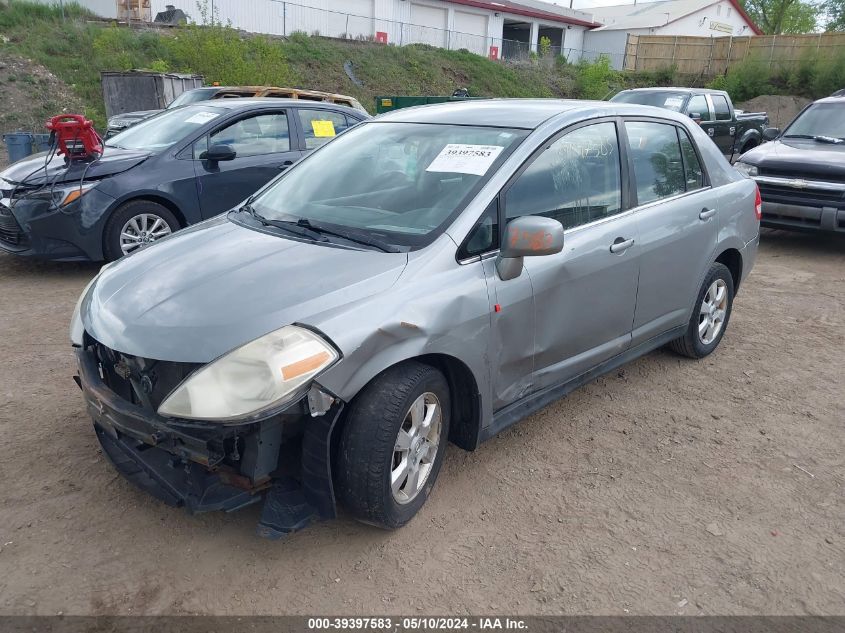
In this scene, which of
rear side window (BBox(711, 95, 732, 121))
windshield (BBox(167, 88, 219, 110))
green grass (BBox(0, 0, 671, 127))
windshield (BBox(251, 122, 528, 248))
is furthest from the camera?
green grass (BBox(0, 0, 671, 127))

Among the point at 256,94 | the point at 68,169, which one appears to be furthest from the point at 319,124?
the point at 256,94

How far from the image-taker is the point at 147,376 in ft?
8.30

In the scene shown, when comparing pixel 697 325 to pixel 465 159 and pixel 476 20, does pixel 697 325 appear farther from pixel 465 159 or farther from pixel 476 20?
pixel 476 20

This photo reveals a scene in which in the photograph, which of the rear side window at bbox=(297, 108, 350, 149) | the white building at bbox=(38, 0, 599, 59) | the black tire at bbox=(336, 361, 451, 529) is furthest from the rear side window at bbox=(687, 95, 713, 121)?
the white building at bbox=(38, 0, 599, 59)

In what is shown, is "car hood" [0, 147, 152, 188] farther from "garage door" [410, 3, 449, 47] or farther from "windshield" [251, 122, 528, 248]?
"garage door" [410, 3, 449, 47]

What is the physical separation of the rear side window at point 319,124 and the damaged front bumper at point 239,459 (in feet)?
17.2

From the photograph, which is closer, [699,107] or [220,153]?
[220,153]

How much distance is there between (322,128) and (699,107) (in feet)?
30.3

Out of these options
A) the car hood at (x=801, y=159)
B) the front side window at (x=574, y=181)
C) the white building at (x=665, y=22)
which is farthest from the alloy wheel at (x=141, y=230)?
the white building at (x=665, y=22)

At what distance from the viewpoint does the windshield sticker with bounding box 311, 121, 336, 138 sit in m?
7.52

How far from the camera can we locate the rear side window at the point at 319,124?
7438 mm

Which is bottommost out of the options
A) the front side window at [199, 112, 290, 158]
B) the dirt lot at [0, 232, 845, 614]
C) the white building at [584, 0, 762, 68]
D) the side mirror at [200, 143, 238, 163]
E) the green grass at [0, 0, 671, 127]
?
the dirt lot at [0, 232, 845, 614]

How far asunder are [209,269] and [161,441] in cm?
79

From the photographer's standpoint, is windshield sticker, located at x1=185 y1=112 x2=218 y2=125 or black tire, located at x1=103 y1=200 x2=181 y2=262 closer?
black tire, located at x1=103 y1=200 x2=181 y2=262
